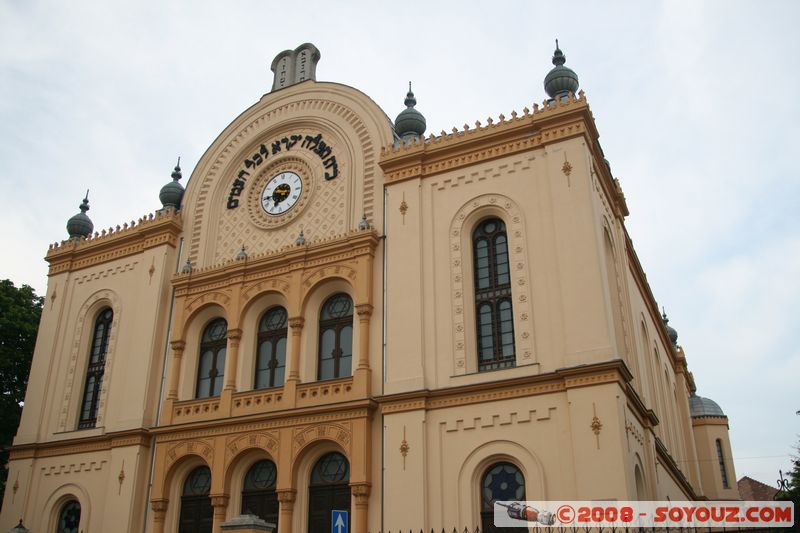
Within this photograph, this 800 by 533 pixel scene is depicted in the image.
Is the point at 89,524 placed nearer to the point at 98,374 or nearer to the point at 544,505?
the point at 98,374

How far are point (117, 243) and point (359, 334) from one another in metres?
11.2

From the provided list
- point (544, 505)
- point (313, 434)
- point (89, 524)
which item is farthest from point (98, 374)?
point (544, 505)

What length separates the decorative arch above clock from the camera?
24.6m

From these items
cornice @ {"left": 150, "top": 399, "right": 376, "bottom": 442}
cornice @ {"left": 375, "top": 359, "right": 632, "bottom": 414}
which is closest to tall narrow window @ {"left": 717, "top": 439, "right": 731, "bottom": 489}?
cornice @ {"left": 375, "top": 359, "right": 632, "bottom": 414}

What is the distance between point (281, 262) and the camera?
24094 millimetres

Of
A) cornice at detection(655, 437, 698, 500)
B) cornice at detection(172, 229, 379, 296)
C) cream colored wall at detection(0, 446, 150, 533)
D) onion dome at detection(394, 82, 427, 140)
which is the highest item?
onion dome at detection(394, 82, 427, 140)

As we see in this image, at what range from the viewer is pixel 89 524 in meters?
23.8

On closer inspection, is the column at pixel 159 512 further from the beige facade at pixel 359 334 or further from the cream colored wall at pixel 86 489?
the cream colored wall at pixel 86 489

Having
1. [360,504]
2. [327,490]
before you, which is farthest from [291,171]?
[360,504]

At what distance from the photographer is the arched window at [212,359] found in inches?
964

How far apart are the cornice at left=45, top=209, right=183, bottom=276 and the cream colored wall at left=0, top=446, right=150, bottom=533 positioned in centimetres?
704

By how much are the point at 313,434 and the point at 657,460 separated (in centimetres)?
1000

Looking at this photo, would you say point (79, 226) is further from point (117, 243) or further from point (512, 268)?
point (512, 268)

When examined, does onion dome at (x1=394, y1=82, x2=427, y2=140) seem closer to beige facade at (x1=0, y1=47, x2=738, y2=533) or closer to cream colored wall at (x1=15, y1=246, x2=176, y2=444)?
beige facade at (x1=0, y1=47, x2=738, y2=533)
